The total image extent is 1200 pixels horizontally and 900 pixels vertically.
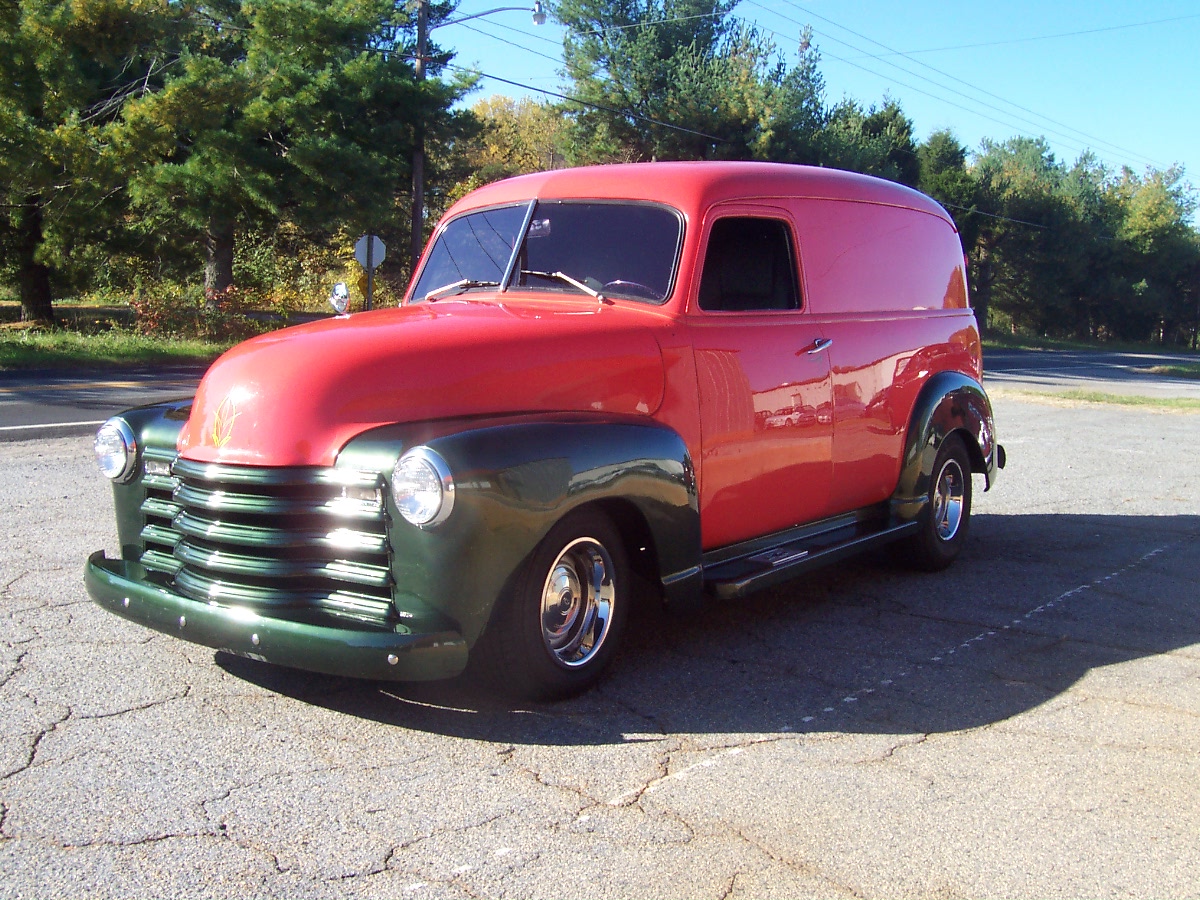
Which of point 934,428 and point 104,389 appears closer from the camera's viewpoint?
point 934,428

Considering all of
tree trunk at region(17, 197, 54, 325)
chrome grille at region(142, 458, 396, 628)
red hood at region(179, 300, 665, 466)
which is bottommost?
chrome grille at region(142, 458, 396, 628)

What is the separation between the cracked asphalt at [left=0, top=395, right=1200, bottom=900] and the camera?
9.22ft

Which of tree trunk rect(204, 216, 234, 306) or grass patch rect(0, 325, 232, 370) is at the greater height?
tree trunk rect(204, 216, 234, 306)

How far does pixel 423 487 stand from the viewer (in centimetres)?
340

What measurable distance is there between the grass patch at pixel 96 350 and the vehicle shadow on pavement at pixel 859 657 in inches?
714

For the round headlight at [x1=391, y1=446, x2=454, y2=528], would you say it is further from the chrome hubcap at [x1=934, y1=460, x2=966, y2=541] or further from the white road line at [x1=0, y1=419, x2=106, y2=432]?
the white road line at [x1=0, y1=419, x2=106, y2=432]

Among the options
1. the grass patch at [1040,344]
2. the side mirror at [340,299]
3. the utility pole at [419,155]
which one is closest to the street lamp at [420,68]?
the utility pole at [419,155]

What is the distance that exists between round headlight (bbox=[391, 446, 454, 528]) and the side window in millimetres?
1691

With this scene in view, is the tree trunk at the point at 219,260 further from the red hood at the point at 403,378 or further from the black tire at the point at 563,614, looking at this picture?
the black tire at the point at 563,614

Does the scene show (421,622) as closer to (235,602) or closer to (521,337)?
(235,602)

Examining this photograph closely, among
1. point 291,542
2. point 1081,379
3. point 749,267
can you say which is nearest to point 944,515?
point 749,267

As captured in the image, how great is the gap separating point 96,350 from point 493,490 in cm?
2086

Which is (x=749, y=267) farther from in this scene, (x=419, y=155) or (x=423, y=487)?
(x=419, y=155)

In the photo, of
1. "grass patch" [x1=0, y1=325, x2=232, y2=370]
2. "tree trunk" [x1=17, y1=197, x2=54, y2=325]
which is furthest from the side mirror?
"tree trunk" [x1=17, y1=197, x2=54, y2=325]
